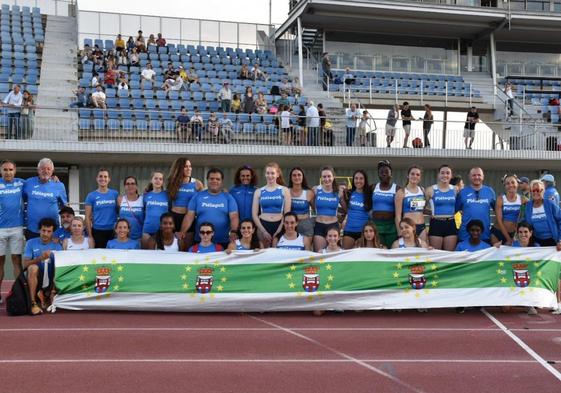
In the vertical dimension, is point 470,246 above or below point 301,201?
below

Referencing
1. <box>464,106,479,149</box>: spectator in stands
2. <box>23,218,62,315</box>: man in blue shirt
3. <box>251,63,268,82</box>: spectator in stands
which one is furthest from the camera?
<box>251,63,268,82</box>: spectator in stands

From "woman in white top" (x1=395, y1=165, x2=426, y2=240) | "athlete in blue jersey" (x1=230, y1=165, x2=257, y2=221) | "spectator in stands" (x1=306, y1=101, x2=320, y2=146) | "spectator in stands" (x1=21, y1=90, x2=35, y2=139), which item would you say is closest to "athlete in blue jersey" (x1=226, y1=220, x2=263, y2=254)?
"athlete in blue jersey" (x1=230, y1=165, x2=257, y2=221)

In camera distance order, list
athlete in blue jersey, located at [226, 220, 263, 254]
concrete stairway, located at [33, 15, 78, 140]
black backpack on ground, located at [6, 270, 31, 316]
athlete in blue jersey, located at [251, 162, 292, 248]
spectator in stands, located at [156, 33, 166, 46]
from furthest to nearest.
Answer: spectator in stands, located at [156, 33, 166, 46] → concrete stairway, located at [33, 15, 78, 140] → athlete in blue jersey, located at [251, 162, 292, 248] → athlete in blue jersey, located at [226, 220, 263, 254] → black backpack on ground, located at [6, 270, 31, 316]

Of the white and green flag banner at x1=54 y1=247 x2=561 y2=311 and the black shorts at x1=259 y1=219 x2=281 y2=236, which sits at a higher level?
the black shorts at x1=259 y1=219 x2=281 y2=236

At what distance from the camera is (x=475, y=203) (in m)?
8.97

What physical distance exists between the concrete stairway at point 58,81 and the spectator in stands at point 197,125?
3299 mm

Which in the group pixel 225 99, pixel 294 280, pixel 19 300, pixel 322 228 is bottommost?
pixel 19 300

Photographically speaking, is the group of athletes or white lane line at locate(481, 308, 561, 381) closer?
white lane line at locate(481, 308, 561, 381)

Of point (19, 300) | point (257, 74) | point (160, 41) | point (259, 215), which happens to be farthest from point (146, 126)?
point (19, 300)

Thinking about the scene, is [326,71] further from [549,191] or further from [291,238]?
[291,238]

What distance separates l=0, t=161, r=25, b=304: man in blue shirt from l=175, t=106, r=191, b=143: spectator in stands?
1069cm

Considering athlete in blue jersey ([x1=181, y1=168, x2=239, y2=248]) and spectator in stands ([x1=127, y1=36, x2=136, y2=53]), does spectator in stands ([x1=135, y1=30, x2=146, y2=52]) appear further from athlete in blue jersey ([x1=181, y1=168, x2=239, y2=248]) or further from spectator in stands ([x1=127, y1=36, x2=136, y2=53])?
athlete in blue jersey ([x1=181, y1=168, x2=239, y2=248])

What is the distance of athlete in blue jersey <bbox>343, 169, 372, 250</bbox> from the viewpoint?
30.0ft

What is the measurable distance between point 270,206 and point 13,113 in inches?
475
